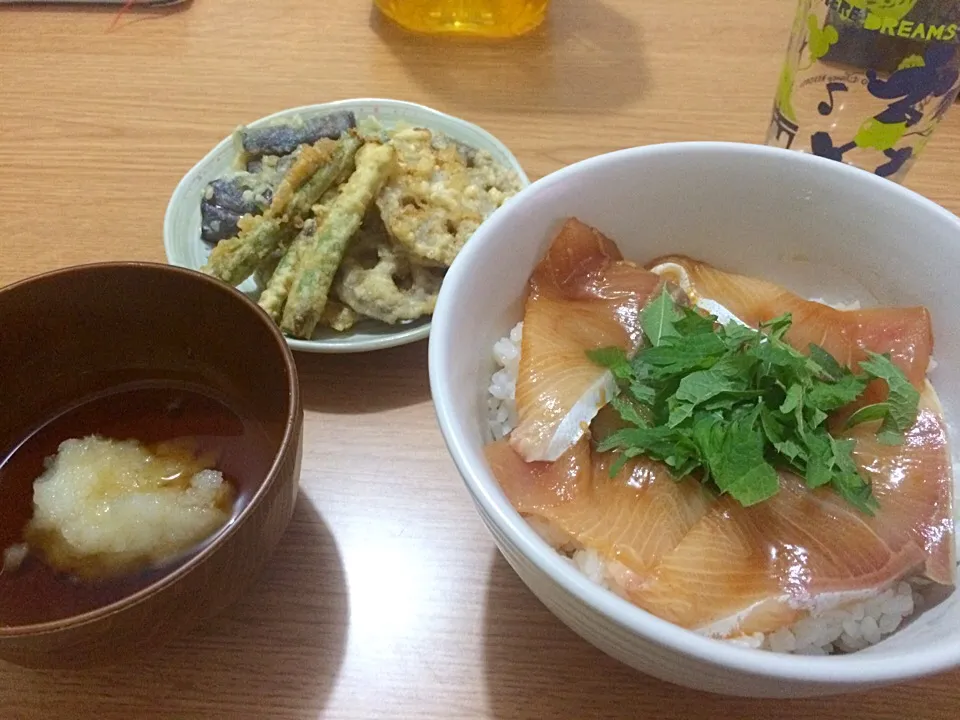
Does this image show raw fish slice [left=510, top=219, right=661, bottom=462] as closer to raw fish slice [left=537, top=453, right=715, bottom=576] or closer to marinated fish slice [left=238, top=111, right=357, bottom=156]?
raw fish slice [left=537, top=453, right=715, bottom=576]

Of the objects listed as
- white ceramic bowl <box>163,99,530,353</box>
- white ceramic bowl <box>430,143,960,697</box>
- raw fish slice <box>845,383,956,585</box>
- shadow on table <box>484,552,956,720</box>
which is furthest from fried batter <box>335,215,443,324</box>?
raw fish slice <box>845,383,956,585</box>

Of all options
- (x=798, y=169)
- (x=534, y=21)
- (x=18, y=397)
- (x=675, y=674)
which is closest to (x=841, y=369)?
(x=798, y=169)

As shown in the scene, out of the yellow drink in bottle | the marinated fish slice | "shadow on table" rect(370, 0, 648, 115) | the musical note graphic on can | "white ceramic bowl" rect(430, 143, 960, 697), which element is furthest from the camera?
the yellow drink in bottle

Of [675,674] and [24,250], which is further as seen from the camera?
[24,250]

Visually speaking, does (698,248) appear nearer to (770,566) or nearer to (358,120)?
(770,566)

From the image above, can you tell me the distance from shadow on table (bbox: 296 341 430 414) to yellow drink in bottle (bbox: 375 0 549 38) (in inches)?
35.3

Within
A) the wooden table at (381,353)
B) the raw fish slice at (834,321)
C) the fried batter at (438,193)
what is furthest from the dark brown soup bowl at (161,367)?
the raw fish slice at (834,321)

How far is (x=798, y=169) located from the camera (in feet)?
2.85

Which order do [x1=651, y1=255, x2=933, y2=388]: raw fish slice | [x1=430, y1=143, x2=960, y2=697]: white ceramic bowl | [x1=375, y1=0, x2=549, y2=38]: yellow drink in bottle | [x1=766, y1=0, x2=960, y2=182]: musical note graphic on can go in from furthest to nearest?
[x1=375, y1=0, x2=549, y2=38]: yellow drink in bottle → [x1=766, y1=0, x2=960, y2=182]: musical note graphic on can → [x1=651, y1=255, x2=933, y2=388]: raw fish slice → [x1=430, y1=143, x2=960, y2=697]: white ceramic bowl

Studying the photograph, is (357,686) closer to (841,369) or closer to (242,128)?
(841,369)

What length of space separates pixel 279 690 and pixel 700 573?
0.43 metres

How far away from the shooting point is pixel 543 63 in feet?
5.25

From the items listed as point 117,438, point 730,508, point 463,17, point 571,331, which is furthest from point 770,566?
point 463,17

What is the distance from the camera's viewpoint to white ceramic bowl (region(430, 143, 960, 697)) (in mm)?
627
